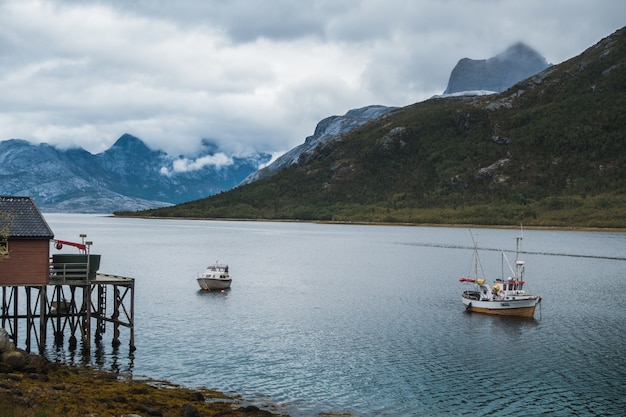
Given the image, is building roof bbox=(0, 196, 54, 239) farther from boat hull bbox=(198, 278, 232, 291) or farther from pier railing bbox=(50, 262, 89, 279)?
boat hull bbox=(198, 278, 232, 291)

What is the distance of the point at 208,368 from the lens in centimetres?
4650

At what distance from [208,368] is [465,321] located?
106 feet

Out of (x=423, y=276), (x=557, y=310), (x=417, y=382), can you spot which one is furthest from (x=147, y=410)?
(x=423, y=276)

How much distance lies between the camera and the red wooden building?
44656 millimetres

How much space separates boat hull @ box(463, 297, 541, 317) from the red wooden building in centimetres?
4692

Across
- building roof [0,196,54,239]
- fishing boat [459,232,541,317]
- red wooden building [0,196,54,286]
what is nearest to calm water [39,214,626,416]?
→ fishing boat [459,232,541,317]

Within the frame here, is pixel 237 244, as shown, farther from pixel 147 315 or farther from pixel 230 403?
pixel 230 403

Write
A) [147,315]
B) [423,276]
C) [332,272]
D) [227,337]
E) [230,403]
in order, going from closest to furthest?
[230,403]
[227,337]
[147,315]
[423,276]
[332,272]

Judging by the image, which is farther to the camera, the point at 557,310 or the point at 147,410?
the point at 557,310

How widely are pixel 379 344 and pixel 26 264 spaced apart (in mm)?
28504

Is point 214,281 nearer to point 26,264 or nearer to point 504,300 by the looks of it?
point 504,300

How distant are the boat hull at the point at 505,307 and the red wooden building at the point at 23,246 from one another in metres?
46.9

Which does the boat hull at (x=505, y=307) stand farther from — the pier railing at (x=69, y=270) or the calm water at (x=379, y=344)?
the pier railing at (x=69, y=270)

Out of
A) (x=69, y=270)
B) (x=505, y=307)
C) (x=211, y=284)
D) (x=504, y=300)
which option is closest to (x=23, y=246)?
(x=69, y=270)
